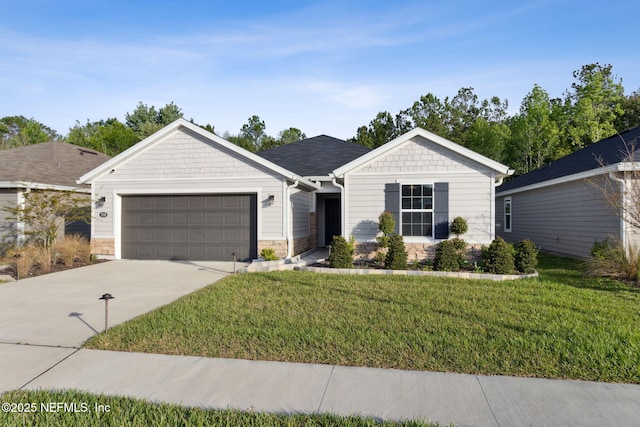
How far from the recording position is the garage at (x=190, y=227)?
11836 millimetres

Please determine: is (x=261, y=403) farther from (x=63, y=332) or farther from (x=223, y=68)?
(x=223, y=68)

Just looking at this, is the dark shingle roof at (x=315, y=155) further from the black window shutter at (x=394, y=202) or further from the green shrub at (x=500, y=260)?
the green shrub at (x=500, y=260)

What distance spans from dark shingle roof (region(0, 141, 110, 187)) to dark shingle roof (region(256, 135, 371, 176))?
7.85 meters

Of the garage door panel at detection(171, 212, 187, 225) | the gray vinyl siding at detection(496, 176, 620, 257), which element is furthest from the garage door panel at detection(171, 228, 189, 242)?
the gray vinyl siding at detection(496, 176, 620, 257)

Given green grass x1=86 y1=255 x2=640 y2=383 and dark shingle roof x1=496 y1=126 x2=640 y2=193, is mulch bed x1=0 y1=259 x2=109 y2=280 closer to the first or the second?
green grass x1=86 y1=255 x2=640 y2=383

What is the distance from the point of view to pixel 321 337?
4.71m

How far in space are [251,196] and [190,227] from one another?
2.31 m

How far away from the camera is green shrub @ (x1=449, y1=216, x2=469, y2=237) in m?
10.1

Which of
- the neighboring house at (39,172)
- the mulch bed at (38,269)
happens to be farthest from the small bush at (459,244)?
the neighboring house at (39,172)

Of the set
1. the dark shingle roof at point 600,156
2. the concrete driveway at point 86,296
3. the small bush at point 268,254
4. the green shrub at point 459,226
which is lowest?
the concrete driveway at point 86,296

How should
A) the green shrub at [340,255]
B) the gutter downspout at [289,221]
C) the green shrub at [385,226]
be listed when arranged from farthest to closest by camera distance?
1. the gutter downspout at [289,221]
2. the green shrub at [385,226]
3. the green shrub at [340,255]

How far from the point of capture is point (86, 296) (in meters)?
7.30

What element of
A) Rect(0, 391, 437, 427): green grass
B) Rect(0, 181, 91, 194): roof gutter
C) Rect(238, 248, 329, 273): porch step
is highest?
Rect(0, 181, 91, 194): roof gutter

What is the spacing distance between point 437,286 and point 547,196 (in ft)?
29.6
